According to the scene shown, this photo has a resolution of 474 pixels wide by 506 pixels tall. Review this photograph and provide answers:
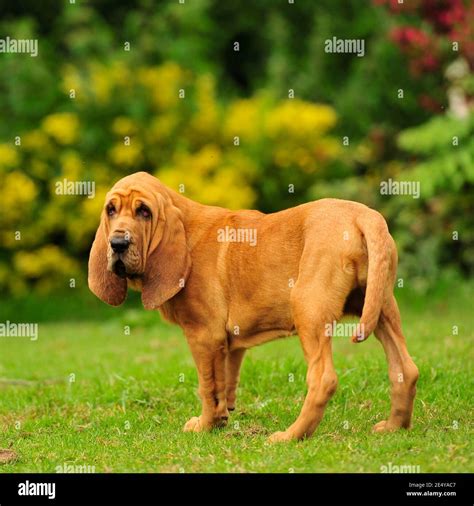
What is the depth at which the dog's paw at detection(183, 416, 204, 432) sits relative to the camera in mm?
7189

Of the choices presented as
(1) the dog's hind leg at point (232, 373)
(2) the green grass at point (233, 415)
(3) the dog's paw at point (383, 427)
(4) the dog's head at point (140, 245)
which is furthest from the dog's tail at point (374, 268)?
(1) the dog's hind leg at point (232, 373)

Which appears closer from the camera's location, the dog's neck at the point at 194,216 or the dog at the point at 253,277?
the dog at the point at 253,277

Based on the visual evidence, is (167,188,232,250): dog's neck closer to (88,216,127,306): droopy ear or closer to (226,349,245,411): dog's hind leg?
(88,216,127,306): droopy ear

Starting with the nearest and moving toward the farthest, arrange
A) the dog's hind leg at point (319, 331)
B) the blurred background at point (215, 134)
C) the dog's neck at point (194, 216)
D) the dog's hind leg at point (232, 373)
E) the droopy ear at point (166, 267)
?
the dog's hind leg at point (319, 331)
the droopy ear at point (166, 267)
the dog's neck at point (194, 216)
the dog's hind leg at point (232, 373)
the blurred background at point (215, 134)

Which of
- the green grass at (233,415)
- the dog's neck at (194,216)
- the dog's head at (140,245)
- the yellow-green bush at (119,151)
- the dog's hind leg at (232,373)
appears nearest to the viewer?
the green grass at (233,415)

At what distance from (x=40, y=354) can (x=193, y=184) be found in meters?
4.58

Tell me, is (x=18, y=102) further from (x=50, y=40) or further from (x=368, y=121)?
(x=368, y=121)

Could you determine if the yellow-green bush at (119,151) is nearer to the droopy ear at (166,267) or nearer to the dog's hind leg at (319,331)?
the droopy ear at (166,267)

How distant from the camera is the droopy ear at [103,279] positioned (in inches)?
279

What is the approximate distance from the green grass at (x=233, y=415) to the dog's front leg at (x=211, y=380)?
143 millimetres

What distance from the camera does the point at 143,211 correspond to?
682 cm

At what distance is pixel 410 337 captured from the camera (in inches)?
436

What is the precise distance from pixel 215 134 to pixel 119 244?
1043cm

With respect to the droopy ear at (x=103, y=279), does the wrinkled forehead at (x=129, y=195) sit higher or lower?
higher
